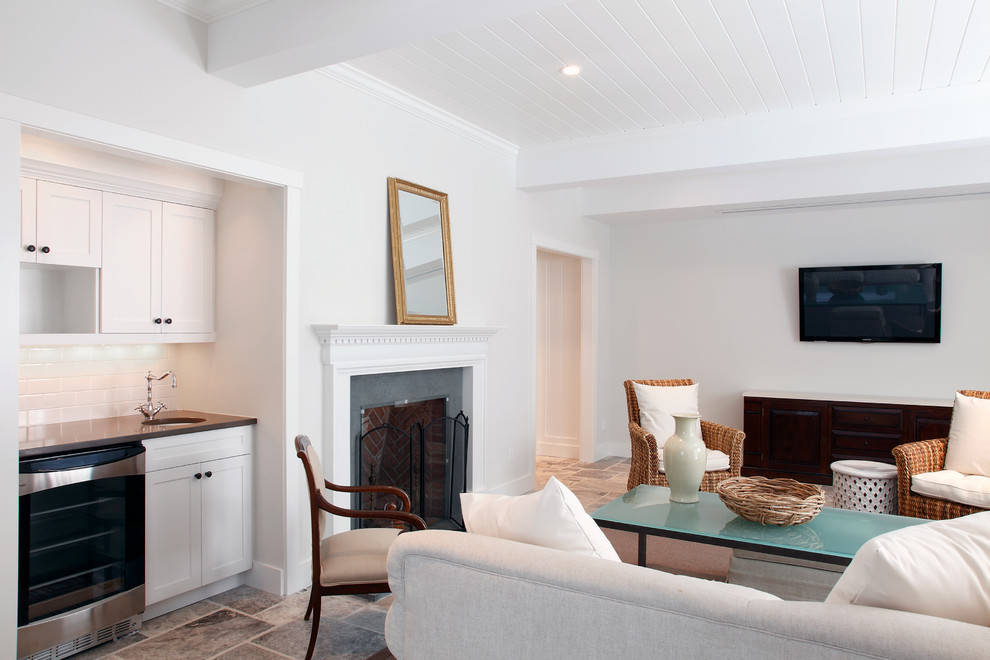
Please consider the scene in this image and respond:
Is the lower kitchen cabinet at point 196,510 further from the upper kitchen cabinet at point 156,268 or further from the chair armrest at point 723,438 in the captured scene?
the chair armrest at point 723,438

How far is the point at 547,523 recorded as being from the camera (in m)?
1.73

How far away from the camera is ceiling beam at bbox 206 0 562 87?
236 cm

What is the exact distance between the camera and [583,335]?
21.8 ft

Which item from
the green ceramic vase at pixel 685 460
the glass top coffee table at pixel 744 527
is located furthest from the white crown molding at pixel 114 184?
the green ceramic vase at pixel 685 460

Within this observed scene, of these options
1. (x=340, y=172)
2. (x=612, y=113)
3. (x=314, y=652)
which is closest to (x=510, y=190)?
(x=612, y=113)

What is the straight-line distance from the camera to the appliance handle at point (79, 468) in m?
2.45

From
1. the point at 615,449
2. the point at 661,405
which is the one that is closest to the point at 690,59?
the point at 661,405

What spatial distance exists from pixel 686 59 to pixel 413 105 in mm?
1614

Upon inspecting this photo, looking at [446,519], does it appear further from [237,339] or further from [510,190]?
[510,190]

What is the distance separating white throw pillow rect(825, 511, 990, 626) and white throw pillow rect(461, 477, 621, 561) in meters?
0.57

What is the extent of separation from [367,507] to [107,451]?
4.71 feet

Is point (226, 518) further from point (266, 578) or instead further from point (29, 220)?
point (29, 220)

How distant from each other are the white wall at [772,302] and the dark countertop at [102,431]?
444cm

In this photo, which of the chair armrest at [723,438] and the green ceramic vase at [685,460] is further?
the chair armrest at [723,438]
